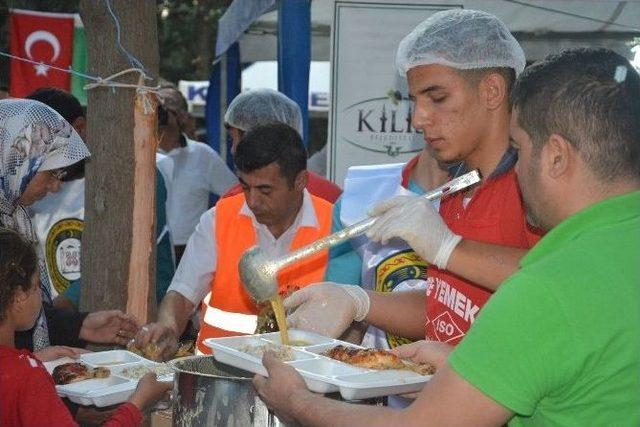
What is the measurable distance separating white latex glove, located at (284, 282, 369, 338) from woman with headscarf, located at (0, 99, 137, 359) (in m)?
0.81

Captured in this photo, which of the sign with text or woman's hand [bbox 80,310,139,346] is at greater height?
the sign with text

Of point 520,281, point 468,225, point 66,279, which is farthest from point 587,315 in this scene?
point 66,279

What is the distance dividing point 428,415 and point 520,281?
31cm

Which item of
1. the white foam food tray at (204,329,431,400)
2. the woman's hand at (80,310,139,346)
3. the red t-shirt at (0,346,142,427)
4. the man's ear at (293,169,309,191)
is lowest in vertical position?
the woman's hand at (80,310,139,346)

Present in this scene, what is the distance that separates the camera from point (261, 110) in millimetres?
5262

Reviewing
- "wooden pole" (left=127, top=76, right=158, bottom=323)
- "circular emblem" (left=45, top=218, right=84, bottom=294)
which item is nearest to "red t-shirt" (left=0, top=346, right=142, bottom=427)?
"wooden pole" (left=127, top=76, right=158, bottom=323)

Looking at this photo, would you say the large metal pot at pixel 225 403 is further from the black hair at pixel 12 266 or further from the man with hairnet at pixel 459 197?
the black hair at pixel 12 266

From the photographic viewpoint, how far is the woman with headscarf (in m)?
3.33

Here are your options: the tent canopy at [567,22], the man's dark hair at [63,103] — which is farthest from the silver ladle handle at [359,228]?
the tent canopy at [567,22]

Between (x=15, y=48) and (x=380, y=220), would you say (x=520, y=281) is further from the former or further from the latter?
(x=15, y=48)

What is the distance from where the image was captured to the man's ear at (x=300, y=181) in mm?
4230

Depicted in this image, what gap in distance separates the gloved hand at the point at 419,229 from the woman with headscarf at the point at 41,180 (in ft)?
4.01

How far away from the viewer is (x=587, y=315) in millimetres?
1673

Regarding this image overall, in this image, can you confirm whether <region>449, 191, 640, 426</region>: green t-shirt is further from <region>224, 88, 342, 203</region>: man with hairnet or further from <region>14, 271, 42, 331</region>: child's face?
<region>224, 88, 342, 203</region>: man with hairnet
